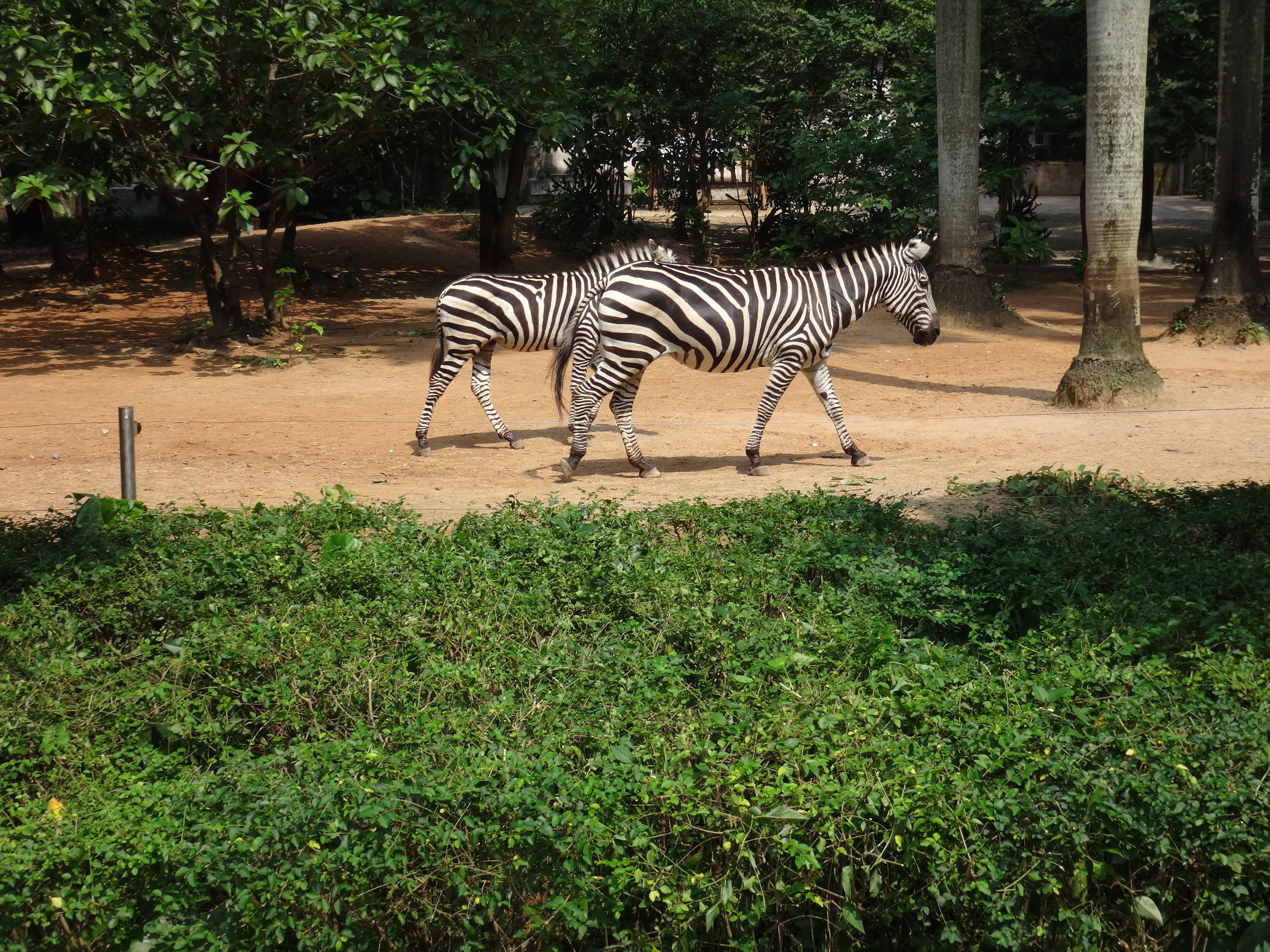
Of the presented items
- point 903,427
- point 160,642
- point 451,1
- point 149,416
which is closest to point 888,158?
point 451,1

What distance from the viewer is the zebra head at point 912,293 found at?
32.9ft

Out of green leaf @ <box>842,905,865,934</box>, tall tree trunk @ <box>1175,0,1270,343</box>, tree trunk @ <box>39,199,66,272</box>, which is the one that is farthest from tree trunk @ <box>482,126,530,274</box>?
green leaf @ <box>842,905,865,934</box>

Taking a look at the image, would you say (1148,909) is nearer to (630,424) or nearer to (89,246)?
(630,424)

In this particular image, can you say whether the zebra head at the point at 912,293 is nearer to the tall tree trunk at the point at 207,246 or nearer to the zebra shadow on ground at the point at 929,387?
the zebra shadow on ground at the point at 929,387

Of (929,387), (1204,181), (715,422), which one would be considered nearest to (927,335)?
(715,422)

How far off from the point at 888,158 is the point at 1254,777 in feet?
58.5

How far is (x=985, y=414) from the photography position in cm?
1168

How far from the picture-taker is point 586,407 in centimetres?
954

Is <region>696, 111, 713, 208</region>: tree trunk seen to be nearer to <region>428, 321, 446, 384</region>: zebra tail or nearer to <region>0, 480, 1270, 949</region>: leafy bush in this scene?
<region>428, 321, 446, 384</region>: zebra tail

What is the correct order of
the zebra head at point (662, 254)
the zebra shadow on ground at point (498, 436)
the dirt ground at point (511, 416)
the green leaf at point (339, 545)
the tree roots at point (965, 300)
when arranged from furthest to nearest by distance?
the tree roots at point (965, 300), the zebra head at point (662, 254), the zebra shadow on ground at point (498, 436), the dirt ground at point (511, 416), the green leaf at point (339, 545)

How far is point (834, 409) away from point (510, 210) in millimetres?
12644

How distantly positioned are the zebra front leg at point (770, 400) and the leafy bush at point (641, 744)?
3.11 meters

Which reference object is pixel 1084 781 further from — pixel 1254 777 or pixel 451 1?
pixel 451 1

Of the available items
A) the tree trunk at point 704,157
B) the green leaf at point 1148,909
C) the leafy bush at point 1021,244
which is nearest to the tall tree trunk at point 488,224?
the tree trunk at point 704,157
